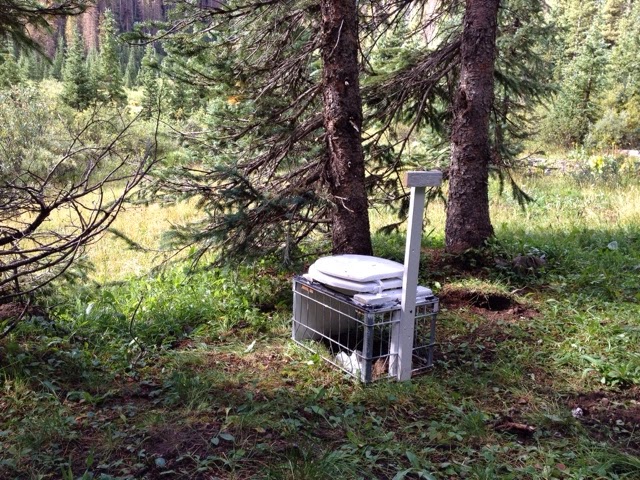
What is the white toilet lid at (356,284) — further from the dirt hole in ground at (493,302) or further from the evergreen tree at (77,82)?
the evergreen tree at (77,82)

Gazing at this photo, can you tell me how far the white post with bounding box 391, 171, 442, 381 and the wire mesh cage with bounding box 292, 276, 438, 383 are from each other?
48mm

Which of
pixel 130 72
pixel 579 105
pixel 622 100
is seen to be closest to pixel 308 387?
pixel 579 105

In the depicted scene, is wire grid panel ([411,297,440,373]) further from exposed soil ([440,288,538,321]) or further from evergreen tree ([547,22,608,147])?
evergreen tree ([547,22,608,147])

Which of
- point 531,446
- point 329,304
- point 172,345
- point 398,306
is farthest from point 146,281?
point 531,446

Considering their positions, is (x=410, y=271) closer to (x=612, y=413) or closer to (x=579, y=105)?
(x=612, y=413)

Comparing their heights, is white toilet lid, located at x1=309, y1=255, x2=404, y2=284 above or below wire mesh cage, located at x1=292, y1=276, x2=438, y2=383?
above

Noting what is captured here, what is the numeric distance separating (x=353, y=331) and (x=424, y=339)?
0.57 m

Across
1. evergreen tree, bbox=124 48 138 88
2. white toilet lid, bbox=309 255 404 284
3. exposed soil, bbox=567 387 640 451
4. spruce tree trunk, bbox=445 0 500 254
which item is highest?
evergreen tree, bbox=124 48 138 88

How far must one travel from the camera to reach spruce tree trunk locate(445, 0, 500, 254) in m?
5.60

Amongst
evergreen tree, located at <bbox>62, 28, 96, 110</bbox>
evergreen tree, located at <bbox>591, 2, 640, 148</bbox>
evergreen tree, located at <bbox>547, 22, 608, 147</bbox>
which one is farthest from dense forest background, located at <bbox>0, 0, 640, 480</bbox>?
evergreen tree, located at <bbox>62, 28, 96, 110</bbox>

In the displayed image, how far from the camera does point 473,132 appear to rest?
5668 mm

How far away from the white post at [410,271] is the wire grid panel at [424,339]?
0.14m

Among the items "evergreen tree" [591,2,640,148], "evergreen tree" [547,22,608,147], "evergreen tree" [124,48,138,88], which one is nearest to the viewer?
"evergreen tree" [591,2,640,148]

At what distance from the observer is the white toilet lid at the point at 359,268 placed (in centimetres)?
348
